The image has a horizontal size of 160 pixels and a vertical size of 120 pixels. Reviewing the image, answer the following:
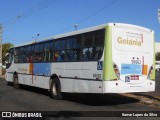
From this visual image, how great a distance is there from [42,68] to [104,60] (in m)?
6.14

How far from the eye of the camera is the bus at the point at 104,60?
45.4 feet

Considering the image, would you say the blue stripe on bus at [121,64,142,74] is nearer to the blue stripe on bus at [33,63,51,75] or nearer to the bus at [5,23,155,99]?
the bus at [5,23,155,99]

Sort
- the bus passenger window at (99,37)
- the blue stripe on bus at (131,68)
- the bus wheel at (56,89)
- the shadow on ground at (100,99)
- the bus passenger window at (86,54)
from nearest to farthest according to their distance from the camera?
the bus passenger window at (99,37), the blue stripe on bus at (131,68), the bus passenger window at (86,54), the shadow on ground at (100,99), the bus wheel at (56,89)

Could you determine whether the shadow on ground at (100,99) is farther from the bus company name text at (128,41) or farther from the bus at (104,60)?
the bus company name text at (128,41)

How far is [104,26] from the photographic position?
13891 mm

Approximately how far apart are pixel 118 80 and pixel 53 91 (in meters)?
4.49

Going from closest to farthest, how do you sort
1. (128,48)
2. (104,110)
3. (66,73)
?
(104,110) < (128,48) < (66,73)

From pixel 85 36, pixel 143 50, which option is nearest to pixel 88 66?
pixel 85 36

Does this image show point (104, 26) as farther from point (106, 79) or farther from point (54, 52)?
point (54, 52)

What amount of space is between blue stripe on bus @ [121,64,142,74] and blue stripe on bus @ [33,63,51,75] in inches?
198

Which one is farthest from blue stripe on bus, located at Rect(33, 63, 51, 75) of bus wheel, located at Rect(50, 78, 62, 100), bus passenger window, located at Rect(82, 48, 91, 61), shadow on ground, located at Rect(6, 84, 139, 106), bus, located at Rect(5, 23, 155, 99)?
bus passenger window, located at Rect(82, 48, 91, 61)

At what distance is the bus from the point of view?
45.4ft

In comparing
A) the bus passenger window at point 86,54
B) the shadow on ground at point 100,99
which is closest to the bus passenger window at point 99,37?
the bus passenger window at point 86,54

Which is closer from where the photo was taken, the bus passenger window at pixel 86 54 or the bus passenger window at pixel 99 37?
the bus passenger window at pixel 99 37
